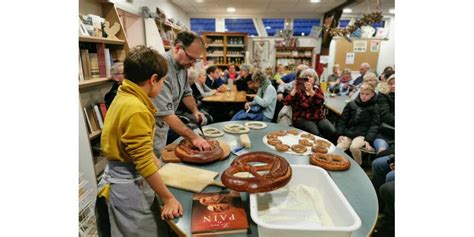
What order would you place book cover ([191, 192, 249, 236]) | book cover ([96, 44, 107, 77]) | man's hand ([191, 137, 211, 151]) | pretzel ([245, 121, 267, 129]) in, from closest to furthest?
1. book cover ([191, 192, 249, 236])
2. man's hand ([191, 137, 211, 151])
3. pretzel ([245, 121, 267, 129])
4. book cover ([96, 44, 107, 77])

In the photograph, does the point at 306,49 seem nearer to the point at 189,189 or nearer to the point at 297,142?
the point at 297,142

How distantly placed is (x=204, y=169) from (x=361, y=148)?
1.99m

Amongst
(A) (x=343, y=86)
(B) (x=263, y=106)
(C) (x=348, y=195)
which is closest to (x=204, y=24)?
(A) (x=343, y=86)

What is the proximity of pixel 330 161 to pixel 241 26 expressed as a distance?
7.26m

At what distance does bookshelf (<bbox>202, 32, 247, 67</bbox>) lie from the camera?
7.68 metres

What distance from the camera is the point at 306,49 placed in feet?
25.8

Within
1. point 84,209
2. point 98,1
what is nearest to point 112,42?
point 98,1

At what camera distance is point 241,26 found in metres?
7.86

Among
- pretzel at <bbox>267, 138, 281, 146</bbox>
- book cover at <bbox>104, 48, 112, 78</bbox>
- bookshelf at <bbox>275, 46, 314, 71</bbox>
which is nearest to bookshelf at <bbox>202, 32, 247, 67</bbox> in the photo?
bookshelf at <bbox>275, 46, 314, 71</bbox>

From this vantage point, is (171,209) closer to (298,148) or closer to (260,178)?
(260,178)

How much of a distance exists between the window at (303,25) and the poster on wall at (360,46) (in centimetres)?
134

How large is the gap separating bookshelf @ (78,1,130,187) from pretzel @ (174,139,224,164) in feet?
4.33

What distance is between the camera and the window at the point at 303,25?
759 cm

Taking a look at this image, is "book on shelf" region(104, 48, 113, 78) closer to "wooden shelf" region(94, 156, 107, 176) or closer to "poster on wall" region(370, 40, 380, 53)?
"wooden shelf" region(94, 156, 107, 176)
